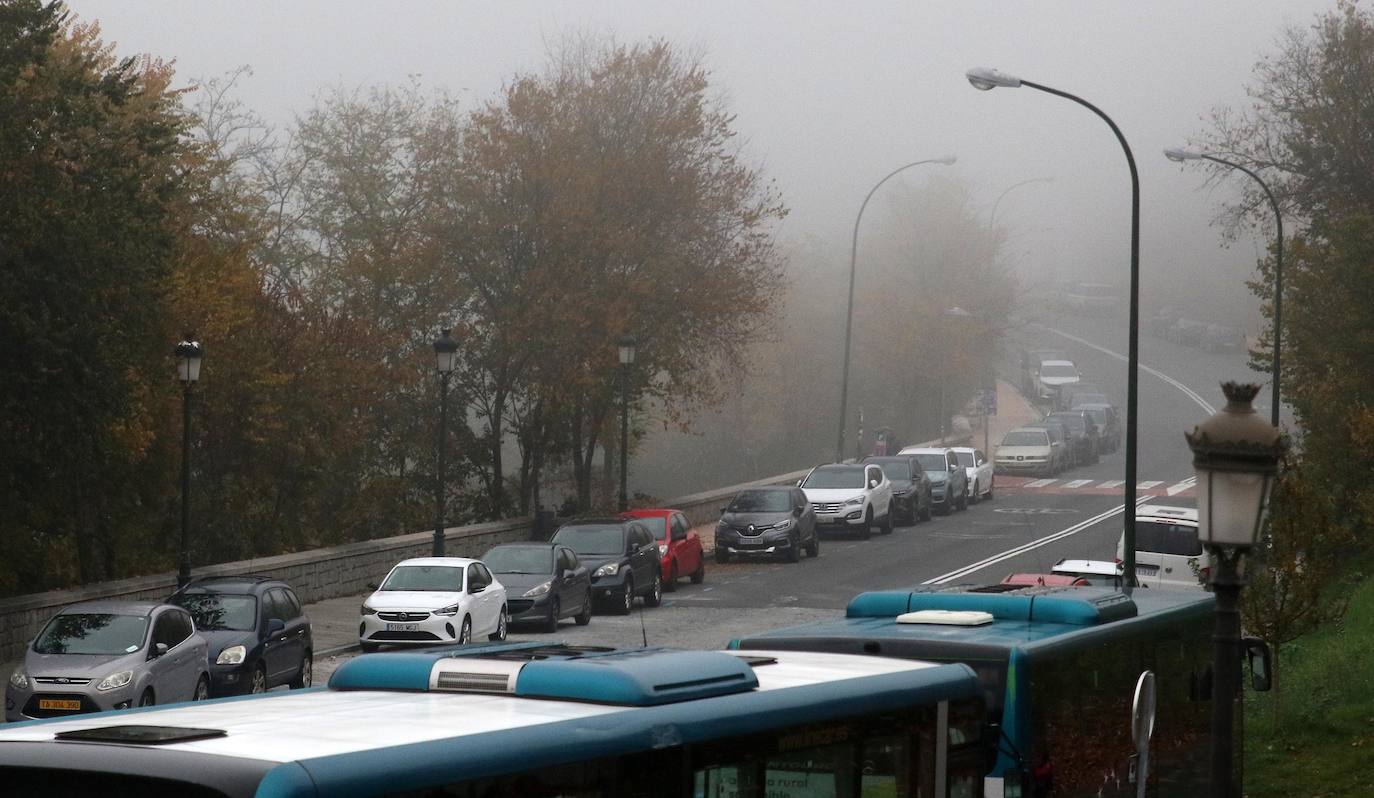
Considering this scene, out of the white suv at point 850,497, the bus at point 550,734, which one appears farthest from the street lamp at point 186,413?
the bus at point 550,734

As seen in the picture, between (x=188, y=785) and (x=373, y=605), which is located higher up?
(x=188, y=785)

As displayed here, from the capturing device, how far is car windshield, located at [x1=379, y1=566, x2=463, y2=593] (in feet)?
89.4

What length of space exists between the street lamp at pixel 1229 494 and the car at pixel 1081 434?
207ft

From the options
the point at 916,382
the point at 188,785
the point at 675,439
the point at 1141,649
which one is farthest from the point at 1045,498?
the point at 188,785

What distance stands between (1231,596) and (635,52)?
41805 millimetres

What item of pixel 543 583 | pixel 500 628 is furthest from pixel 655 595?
pixel 500 628

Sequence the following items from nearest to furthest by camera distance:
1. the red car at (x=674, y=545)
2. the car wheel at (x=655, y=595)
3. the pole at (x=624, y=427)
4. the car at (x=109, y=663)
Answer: the car at (x=109, y=663) < the car wheel at (x=655, y=595) < the red car at (x=674, y=545) < the pole at (x=624, y=427)

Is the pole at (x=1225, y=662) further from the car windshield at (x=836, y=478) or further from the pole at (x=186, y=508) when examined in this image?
the car windshield at (x=836, y=478)

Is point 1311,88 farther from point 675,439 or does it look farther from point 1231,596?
point 675,439

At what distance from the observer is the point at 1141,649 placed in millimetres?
10570

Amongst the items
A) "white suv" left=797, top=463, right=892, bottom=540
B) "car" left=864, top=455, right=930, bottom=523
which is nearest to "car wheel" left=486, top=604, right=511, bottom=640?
"white suv" left=797, top=463, right=892, bottom=540

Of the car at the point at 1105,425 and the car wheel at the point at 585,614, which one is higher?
the car at the point at 1105,425

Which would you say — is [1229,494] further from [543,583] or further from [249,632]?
[543,583]

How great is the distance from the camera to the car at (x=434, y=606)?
26.3 m
